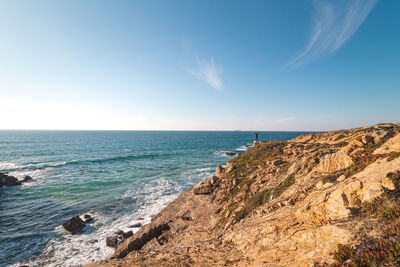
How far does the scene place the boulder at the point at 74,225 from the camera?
17.8m

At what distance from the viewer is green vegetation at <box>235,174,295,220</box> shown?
1218 cm

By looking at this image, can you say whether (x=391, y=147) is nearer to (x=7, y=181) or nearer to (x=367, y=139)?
(x=367, y=139)

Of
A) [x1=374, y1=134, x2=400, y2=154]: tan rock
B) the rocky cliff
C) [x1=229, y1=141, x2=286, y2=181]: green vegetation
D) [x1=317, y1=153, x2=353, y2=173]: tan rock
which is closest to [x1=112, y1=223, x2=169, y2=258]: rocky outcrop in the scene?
the rocky cliff

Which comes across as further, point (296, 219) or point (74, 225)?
point (74, 225)

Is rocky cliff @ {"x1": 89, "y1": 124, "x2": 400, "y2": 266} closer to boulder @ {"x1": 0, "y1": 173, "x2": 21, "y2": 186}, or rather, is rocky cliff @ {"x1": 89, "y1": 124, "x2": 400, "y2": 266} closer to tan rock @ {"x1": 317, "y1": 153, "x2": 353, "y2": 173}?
tan rock @ {"x1": 317, "y1": 153, "x2": 353, "y2": 173}

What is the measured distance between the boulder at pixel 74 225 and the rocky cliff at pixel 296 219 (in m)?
9.37

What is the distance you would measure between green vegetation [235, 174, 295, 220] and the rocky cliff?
3.0 inches

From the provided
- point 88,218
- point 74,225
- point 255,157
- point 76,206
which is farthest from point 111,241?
point 255,157

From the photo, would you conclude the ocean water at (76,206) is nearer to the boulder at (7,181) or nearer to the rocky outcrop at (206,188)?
the boulder at (7,181)

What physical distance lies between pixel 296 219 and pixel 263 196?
509 cm

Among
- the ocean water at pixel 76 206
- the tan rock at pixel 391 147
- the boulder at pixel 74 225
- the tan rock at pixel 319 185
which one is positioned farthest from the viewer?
the boulder at pixel 74 225

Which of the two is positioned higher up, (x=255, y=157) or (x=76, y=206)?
(x=255, y=157)

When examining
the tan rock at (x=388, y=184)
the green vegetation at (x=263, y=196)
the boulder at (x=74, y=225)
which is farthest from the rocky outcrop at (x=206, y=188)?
the tan rock at (x=388, y=184)

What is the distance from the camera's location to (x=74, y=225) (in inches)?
713
